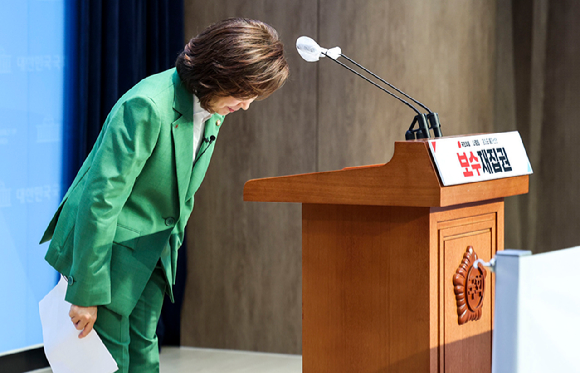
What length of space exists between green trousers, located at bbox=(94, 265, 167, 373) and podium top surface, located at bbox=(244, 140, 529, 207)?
1.13 feet

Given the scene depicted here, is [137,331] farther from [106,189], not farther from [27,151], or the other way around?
[27,151]

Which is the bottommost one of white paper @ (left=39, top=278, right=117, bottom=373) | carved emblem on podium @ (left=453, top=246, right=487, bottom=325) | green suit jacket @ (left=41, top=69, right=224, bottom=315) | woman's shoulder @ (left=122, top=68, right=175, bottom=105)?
white paper @ (left=39, top=278, right=117, bottom=373)

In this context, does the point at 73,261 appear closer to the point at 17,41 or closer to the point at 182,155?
the point at 182,155

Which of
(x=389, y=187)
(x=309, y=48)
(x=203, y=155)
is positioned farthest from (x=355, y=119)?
A: (x=389, y=187)

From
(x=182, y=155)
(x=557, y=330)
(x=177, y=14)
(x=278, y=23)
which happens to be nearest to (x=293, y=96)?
(x=278, y=23)

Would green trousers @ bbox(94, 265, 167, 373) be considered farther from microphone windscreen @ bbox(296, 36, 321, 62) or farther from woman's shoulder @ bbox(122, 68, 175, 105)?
microphone windscreen @ bbox(296, 36, 321, 62)

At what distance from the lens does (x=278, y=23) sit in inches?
128

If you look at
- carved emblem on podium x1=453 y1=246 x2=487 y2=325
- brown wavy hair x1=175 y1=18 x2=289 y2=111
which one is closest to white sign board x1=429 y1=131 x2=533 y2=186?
carved emblem on podium x1=453 y1=246 x2=487 y2=325

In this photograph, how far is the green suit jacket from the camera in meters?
1.49

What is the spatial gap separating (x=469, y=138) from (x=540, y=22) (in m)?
2.55

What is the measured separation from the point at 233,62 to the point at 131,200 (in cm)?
41

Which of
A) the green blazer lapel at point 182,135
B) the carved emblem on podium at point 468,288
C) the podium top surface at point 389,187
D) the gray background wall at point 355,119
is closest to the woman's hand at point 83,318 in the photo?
the green blazer lapel at point 182,135

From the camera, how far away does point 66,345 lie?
157 centimetres

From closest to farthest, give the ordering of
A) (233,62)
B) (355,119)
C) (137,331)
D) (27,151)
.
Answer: (233,62) < (137,331) < (27,151) < (355,119)
